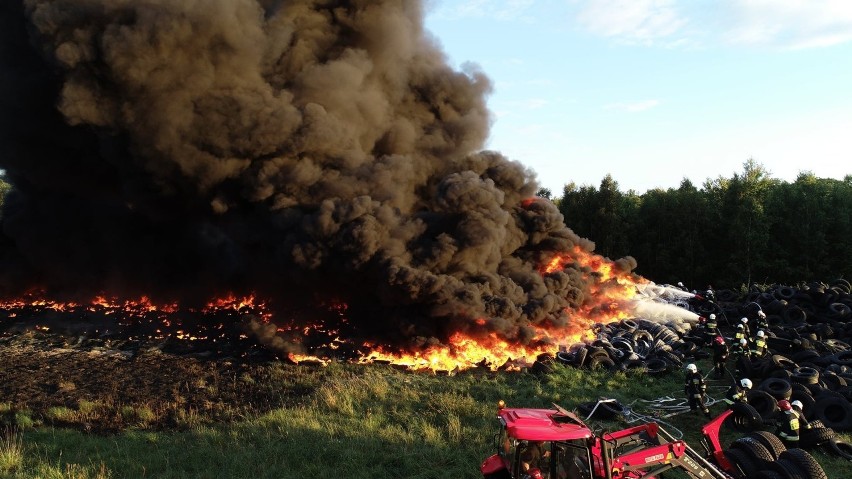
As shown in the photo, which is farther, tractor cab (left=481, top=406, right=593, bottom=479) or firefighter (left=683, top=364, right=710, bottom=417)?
firefighter (left=683, top=364, right=710, bottom=417)

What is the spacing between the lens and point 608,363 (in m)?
18.9

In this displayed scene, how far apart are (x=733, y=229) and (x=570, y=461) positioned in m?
34.7

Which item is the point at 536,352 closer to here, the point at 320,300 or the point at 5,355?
the point at 320,300

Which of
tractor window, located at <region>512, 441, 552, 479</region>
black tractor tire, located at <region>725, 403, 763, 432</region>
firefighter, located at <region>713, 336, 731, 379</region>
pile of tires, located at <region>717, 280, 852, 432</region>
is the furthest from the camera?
firefighter, located at <region>713, 336, 731, 379</region>

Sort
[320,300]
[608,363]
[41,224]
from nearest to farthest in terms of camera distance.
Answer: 1. [608,363]
2. [320,300]
3. [41,224]

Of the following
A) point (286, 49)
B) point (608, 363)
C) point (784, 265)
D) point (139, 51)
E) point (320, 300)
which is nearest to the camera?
point (608, 363)

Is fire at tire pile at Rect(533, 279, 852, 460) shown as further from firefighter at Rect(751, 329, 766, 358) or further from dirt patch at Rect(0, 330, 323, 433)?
dirt patch at Rect(0, 330, 323, 433)

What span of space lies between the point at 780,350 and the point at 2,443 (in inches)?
883

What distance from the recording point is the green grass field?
1093cm

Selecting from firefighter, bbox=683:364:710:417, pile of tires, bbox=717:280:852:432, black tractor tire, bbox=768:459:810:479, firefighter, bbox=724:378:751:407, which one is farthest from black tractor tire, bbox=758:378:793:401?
black tractor tire, bbox=768:459:810:479

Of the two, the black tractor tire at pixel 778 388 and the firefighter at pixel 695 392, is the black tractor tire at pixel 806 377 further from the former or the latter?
the firefighter at pixel 695 392

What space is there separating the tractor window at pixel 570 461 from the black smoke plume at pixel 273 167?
38.7 feet

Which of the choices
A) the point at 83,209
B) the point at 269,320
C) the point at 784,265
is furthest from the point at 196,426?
the point at 784,265

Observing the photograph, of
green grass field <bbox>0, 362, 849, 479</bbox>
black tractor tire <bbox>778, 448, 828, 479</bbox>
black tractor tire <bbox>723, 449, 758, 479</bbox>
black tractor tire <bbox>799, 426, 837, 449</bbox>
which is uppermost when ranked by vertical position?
black tractor tire <bbox>778, 448, 828, 479</bbox>
